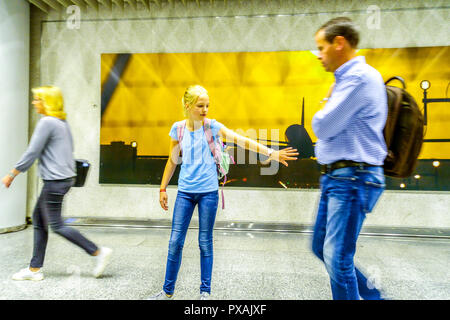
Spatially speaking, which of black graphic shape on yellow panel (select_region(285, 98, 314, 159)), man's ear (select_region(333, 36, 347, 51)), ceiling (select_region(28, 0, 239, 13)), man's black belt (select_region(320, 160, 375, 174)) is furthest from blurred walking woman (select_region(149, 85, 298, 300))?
ceiling (select_region(28, 0, 239, 13))

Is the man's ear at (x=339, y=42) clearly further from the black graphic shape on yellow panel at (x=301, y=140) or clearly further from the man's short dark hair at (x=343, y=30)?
the black graphic shape on yellow panel at (x=301, y=140)

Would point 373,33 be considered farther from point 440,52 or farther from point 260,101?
point 260,101

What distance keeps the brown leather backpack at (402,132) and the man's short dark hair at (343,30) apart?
29 centimetres

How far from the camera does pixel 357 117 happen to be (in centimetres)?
129

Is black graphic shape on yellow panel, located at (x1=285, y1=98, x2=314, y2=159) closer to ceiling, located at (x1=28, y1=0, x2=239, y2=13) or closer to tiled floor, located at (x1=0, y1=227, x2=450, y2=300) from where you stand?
tiled floor, located at (x1=0, y1=227, x2=450, y2=300)

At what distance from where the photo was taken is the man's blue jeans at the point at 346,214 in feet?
4.20

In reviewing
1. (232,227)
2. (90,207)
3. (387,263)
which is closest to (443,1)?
(387,263)

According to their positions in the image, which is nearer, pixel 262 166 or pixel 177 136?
pixel 177 136

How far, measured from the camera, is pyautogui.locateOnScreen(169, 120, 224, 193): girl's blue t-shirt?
191 centimetres

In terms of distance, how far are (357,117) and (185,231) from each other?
1.18m

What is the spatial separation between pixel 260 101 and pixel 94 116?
2.29 m

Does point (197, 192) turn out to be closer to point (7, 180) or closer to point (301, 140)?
point (7, 180)

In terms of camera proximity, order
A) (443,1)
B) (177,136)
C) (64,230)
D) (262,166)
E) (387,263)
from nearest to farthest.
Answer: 1. (177,136)
2. (64,230)
3. (387,263)
4. (443,1)
5. (262,166)

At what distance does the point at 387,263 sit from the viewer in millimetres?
2916
